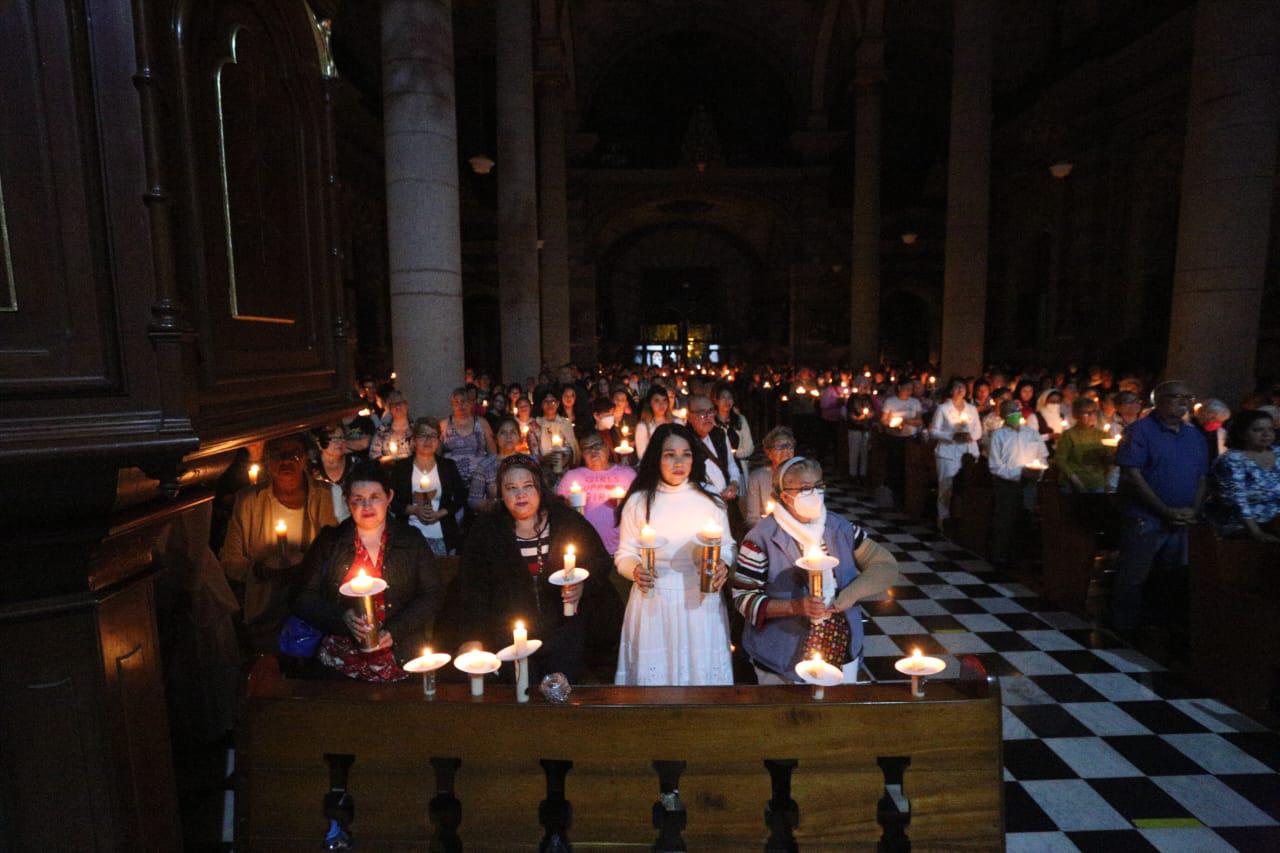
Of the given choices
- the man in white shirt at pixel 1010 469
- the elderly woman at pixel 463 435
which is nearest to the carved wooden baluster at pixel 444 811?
the elderly woman at pixel 463 435

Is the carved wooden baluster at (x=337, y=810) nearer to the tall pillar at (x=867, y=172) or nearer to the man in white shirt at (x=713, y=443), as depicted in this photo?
the man in white shirt at (x=713, y=443)

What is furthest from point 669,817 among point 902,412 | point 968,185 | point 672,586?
point 968,185

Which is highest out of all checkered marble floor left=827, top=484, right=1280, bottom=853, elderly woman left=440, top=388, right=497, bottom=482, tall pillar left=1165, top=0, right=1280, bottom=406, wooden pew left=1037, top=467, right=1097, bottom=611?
tall pillar left=1165, top=0, right=1280, bottom=406

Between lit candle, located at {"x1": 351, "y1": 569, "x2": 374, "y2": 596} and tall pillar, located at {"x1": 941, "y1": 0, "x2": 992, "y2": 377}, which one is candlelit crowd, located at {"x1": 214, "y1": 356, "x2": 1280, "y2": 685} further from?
tall pillar, located at {"x1": 941, "y1": 0, "x2": 992, "y2": 377}

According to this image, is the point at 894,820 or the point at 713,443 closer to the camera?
the point at 894,820

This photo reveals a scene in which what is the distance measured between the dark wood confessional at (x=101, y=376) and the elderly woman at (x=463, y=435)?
4.46 m

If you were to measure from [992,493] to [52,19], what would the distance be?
319 inches

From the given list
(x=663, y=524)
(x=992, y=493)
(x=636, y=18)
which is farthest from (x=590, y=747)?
(x=636, y=18)

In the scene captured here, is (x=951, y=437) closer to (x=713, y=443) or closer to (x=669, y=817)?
(x=713, y=443)

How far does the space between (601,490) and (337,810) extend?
3061 millimetres

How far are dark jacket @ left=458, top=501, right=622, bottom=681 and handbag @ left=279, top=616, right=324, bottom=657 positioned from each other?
696 mm

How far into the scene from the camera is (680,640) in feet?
11.5

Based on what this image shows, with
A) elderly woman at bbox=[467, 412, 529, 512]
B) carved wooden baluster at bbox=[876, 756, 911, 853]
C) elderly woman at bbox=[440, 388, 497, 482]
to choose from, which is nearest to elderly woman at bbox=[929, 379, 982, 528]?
elderly woman at bbox=[467, 412, 529, 512]

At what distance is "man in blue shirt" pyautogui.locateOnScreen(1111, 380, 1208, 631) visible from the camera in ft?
17.5
